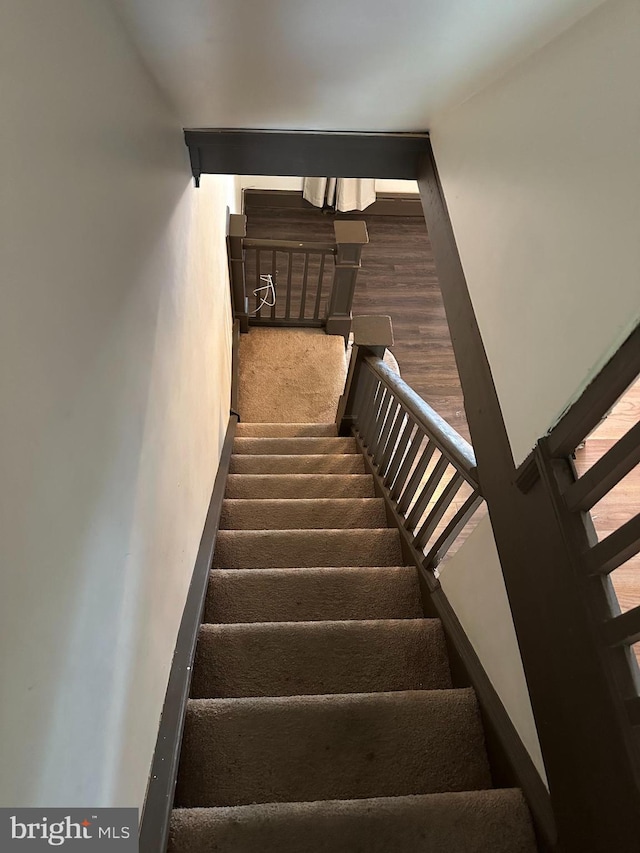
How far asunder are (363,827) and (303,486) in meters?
1.76

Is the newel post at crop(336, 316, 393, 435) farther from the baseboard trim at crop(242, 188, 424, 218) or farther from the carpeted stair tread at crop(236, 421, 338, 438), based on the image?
the baseboard trim at crop(242, 188, 424, 218)

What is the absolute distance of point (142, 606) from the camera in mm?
1185

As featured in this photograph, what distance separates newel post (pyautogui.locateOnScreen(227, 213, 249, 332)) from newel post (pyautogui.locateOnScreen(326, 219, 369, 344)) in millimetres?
717

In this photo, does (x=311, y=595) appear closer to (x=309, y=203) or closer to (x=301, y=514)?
(x=301, y=514)

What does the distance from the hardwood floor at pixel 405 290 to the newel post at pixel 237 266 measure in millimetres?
1208

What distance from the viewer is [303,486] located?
2.83 metres

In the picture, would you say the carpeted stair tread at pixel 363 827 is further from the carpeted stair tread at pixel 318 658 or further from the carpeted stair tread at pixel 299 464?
the carpeted stair tread at pixel 299 464

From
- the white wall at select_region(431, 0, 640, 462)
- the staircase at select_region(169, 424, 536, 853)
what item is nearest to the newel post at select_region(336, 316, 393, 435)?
the staircase at select_region(169, 424, 536, 853)

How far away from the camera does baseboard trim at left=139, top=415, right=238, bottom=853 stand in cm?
117

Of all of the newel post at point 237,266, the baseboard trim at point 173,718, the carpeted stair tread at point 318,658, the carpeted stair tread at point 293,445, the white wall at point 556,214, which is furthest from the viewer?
the newel post at point 237,266

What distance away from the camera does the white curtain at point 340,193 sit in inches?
214

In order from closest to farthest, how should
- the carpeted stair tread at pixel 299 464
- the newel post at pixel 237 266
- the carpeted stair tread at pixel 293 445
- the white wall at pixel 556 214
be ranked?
1. the white wall at pixel 556 214
2. the carpeted stair tread at pixel 299 464
3. the carpeted stair tread at pixel 293 445
4. the newel post at pixel 237 266

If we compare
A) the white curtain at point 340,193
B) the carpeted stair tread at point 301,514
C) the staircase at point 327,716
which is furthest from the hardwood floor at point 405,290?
the staircase at point 327,716

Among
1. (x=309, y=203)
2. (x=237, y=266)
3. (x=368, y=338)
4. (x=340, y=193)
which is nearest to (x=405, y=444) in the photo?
(x=368, y=338)
